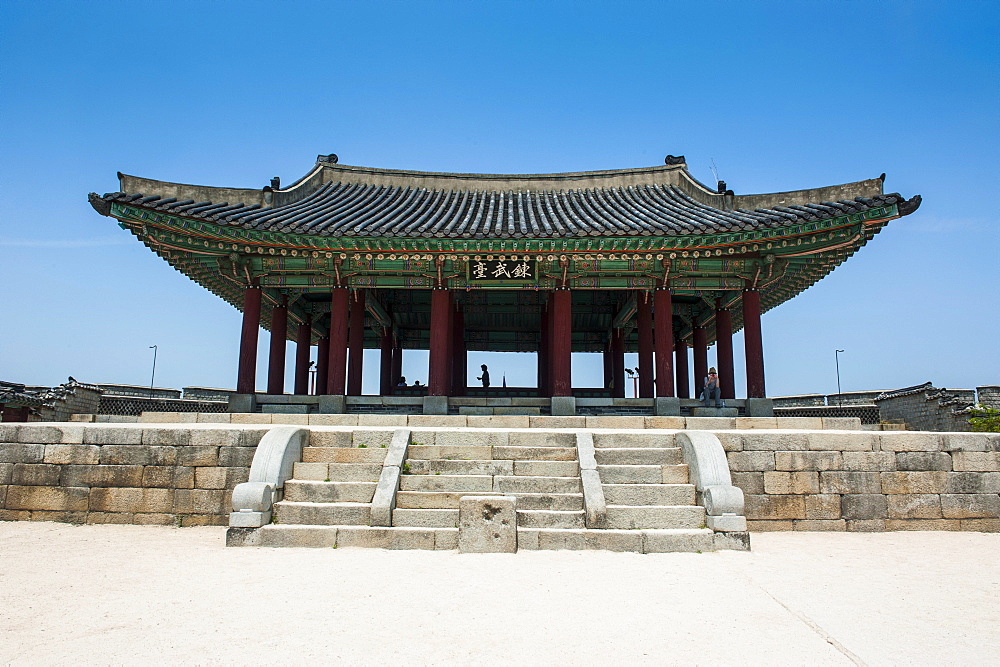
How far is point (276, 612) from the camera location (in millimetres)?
5117

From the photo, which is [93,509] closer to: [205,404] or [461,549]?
[461,549]

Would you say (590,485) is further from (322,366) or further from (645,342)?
(322,366)

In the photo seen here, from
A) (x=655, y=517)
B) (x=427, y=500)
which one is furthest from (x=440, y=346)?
(x=655, y=517)

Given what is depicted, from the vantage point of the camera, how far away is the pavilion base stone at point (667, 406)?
570 inches

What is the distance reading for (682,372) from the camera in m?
23.0

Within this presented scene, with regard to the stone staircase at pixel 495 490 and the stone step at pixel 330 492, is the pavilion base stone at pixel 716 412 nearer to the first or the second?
the stone staircase at pixel 495 490

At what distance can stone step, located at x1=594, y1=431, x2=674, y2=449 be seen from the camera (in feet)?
31.8

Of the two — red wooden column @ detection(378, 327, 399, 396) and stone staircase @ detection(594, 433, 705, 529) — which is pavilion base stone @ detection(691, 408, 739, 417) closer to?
stone staircase @ detection(594, 433, 705, 529)

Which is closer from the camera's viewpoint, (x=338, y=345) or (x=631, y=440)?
(x=631, y=440)

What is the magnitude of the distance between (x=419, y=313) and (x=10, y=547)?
50.7 feet

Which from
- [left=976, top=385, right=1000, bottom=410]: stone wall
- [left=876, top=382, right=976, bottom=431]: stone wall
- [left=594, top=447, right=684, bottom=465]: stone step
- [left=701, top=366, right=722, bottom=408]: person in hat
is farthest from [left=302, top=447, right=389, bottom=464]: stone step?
[left=976, top=385, right=1000, bottom=410]: stone wall

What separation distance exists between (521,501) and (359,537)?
221 cm

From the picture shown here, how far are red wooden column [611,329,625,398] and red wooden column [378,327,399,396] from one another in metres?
8.48

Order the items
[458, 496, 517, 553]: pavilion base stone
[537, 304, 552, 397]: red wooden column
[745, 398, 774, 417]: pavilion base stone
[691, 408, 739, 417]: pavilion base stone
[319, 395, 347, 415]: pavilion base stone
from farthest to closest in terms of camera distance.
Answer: [537, 304, 552, 397]: red wooden column, [691, 408, 739, 417]: pavilion base stone, [319, 395, 347, 415]: pavilion base stone, [745, 398, 774, 417]: pavilion base stone, [458, 496, 517, 553]: pavilion base stone
